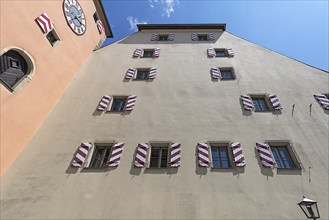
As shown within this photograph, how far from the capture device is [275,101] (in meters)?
11.1

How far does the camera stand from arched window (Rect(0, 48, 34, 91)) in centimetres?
926

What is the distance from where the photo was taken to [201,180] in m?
8.29

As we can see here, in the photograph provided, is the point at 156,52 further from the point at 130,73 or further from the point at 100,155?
the point at 100,155

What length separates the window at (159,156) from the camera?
9122mm

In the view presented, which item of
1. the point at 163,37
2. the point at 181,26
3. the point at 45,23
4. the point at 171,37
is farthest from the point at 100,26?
the point at 45,23

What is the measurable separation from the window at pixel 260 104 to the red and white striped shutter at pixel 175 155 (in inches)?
165

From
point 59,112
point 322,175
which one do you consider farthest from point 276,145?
point 59,112

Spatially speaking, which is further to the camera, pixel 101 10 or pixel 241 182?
pixel 101 10

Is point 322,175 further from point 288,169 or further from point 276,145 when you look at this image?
point 276,145

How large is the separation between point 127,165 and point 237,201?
4046 mm

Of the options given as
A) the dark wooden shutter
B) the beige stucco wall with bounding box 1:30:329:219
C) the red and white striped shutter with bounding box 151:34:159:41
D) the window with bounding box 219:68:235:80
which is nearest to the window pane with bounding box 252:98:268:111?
the beige stucco wall with bounding box 1:30:329:219

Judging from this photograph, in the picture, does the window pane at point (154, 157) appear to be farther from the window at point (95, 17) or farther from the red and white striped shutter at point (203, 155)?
the window at point (95, 17)

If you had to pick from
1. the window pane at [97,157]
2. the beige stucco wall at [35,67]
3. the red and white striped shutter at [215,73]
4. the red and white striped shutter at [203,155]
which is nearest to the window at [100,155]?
the window pane at [97,157]

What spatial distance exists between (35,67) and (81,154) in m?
4.65
